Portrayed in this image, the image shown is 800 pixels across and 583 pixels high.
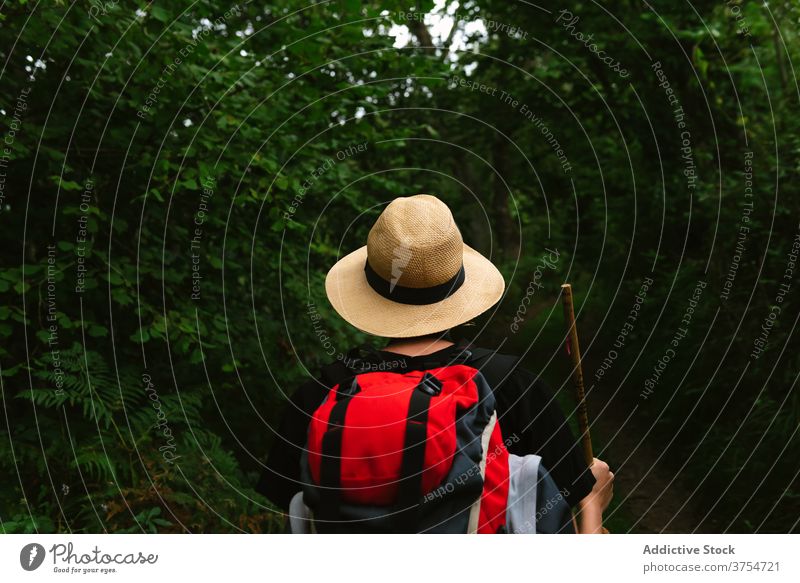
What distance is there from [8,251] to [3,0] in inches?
56.8

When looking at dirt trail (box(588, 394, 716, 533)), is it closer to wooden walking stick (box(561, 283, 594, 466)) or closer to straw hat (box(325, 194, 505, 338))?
wooden walking stick (box(561, 283, 594, 466))

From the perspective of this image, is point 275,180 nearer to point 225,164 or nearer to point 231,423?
point 225,164


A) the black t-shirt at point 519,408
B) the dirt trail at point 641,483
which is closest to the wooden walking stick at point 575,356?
the black t-shirt at point 519,408

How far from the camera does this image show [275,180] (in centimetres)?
457

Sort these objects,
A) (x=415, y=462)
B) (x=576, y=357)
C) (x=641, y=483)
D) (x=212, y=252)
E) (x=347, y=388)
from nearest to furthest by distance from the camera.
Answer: (x=415, y=462) < (x=347, y=388) < (x=576, y=357) < (x=212, y=252) < (x=641, y=483)

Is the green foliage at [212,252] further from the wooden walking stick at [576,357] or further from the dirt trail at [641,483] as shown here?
the wooden walking stick at [576,357]

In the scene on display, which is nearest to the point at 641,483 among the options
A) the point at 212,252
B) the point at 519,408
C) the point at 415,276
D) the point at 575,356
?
the point at 212,252

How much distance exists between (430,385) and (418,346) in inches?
9.2

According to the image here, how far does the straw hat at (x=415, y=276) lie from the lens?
2186mm

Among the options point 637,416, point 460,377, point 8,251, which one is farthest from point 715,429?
point 8,251

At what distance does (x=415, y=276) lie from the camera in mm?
2201

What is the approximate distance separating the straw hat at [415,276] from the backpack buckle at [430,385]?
215 millimetres

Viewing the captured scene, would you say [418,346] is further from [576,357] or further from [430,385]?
[576,357]

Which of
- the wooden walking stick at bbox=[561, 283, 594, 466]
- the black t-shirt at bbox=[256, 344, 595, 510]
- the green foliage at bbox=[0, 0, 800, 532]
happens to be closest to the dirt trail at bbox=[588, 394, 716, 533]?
the green foliage at bbox=[0, 0, 800, 532]
